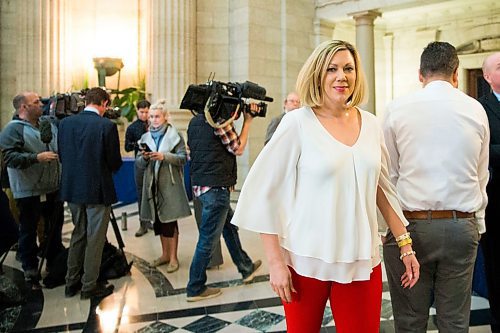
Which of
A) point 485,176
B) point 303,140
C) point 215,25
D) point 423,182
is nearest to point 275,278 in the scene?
point 303,140

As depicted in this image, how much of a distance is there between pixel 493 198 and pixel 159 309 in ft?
7.47

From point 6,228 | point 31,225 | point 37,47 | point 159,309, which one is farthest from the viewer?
point 37,47

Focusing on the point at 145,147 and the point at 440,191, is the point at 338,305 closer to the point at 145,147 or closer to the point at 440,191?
the point at 440,191

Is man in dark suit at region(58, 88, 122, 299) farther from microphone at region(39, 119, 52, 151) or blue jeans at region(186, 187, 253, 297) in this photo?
blue jeans at region(186, 187, 253, 297)

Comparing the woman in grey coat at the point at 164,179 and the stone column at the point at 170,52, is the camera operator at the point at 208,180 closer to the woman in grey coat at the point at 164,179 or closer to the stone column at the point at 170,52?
the woman in grey coat at the point at 164,179

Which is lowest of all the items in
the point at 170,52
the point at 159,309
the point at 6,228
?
the point at 159,309

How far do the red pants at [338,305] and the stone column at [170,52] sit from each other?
23.9ft

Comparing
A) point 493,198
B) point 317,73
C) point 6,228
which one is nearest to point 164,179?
point 6,228

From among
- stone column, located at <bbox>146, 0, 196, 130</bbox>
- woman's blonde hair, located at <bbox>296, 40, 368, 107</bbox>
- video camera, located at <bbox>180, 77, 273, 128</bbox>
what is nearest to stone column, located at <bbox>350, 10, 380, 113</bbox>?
stone column, located at <bbox>146, 0, 196, 130</bbox>

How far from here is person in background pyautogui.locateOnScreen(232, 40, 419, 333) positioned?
1474 millimetres

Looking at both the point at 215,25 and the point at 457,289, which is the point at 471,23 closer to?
the point at 215,25

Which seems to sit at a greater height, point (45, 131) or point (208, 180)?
point (45, 131)

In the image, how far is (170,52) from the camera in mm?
8555

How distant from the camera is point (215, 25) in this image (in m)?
9.08
